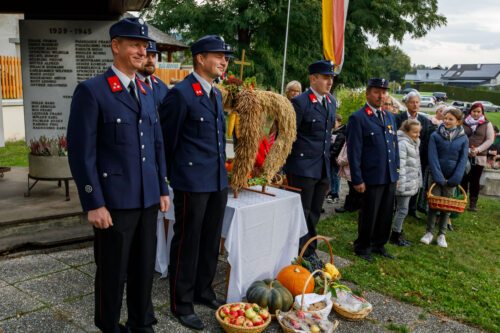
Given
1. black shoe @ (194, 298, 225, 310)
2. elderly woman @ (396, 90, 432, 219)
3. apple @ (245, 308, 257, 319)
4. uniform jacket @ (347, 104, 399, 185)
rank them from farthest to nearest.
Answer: elderly woman @ (396, 90, 432, 219) < uniform jacket @ (347, 104, 399, 185) < black shoe @ (194, 298, 225, 310) < apple @ (245, 308, 257, 319)

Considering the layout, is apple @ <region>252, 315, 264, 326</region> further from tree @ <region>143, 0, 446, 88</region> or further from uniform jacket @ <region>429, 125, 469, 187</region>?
tree @ <region>143, 0, 446, 88</region>

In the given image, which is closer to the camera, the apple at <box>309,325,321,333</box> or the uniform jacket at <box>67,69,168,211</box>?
the uniform jacket at <box>67,69,168,211</box>

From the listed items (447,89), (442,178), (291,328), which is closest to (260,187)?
(291,328)

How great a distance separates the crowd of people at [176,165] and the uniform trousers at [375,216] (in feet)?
0.04

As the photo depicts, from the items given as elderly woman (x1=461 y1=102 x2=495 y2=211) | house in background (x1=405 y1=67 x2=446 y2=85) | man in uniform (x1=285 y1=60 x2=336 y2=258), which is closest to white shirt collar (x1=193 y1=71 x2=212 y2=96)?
man in uniform (x1=285 y1=60 x2=336 y2=258)

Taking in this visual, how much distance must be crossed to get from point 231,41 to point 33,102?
15025 mm

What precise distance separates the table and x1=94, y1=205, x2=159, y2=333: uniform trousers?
83cm

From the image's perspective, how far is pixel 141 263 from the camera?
318 centimetres

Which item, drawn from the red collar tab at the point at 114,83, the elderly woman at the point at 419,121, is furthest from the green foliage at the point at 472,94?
the red collar tab at the point at 114,83

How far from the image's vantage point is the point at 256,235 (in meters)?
4.04

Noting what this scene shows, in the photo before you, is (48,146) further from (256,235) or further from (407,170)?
(407,170)

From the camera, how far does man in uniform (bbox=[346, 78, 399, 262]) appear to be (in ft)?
17.3

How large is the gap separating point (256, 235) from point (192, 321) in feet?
2.97

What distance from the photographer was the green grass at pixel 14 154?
32.6ft
